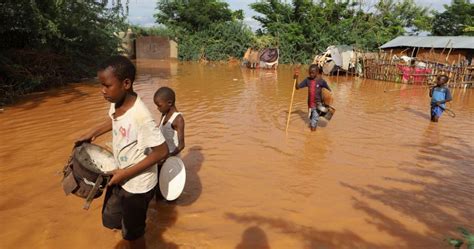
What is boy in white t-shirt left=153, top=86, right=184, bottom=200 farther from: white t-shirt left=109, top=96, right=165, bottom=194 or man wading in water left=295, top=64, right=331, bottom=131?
man wading in water left=295, top=64, right=331, bottom=131

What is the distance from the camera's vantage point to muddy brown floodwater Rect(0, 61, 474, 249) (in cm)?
368

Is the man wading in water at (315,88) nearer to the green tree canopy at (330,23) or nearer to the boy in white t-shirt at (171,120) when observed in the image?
the boy in white t-shirt at (171,120)

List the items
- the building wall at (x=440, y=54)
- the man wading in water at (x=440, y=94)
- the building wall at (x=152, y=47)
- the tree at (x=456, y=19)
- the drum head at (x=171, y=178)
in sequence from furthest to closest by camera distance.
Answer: the building wall at (x=152, y=47) → the tree at (x=456, y=19) → the building wall at (x=440, y=54) → the man wading in water at (x=440, y=94) → the drum head at (x=171, y=178)

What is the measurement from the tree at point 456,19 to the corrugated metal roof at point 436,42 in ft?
15.7

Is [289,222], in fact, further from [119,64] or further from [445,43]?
[445,43]

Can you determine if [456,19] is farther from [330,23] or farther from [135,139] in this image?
[135,139]

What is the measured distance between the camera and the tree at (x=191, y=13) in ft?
96.2

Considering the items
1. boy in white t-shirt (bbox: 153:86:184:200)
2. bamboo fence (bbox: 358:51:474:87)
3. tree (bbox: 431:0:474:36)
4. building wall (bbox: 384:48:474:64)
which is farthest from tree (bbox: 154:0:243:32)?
boy in white t-shirt (bbox: 153:86:184:200)

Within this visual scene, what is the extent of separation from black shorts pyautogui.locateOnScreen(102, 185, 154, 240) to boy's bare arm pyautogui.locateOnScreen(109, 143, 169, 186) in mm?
150

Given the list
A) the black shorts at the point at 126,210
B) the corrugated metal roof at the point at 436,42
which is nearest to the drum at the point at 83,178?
the black shorts at the point at 126,210

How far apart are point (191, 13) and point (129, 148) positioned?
28130 millimetres

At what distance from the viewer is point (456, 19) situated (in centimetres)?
2800

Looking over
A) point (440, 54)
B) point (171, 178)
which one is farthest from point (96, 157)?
point (440, 54)

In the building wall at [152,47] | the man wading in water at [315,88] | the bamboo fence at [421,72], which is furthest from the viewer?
the building wall at [152,47]
